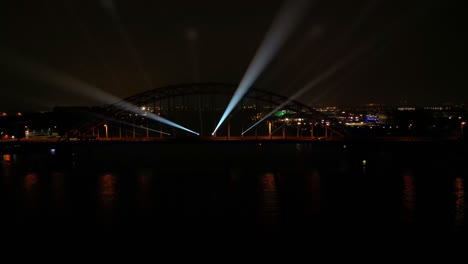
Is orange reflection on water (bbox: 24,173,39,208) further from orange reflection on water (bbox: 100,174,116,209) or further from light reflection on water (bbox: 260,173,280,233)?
light reflection on water (bbox: 260,173,280,233)

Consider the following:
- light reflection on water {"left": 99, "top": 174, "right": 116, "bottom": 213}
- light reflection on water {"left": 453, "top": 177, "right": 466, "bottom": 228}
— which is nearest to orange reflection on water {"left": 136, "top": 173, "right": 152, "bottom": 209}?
light reflection on water {"left": 99, "top": 174, "right": 116, "bottom": 213}

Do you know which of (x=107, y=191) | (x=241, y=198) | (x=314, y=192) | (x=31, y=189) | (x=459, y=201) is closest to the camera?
(x=459, y=201)

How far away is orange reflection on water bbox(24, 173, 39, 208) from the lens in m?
32.9

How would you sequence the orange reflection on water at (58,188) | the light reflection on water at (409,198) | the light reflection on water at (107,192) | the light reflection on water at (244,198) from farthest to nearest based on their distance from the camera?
the orange reflection on water at (58,188)
the light reflection on water at (107,192)
the light reflection on water at (409,198)
the light reflection on water at (244,198)

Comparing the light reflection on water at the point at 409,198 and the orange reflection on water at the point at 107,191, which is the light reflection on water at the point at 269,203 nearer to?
the light reflection on water at the point at 409,198

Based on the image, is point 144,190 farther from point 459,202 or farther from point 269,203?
point 459,202

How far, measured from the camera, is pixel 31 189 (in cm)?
3803

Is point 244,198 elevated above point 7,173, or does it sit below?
below

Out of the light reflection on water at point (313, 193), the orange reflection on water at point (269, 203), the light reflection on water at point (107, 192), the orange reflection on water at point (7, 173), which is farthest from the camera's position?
the orange reflection on water at point (7, 173)

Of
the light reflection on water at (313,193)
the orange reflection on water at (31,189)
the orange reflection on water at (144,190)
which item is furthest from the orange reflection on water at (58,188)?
the light reflection on water at (313,193)

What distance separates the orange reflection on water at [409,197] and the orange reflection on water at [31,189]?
22.5 m

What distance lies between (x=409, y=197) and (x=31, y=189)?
27.1 m

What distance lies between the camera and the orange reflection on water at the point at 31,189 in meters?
32.9

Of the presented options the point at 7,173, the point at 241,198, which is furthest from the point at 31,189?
the point at 241,198
